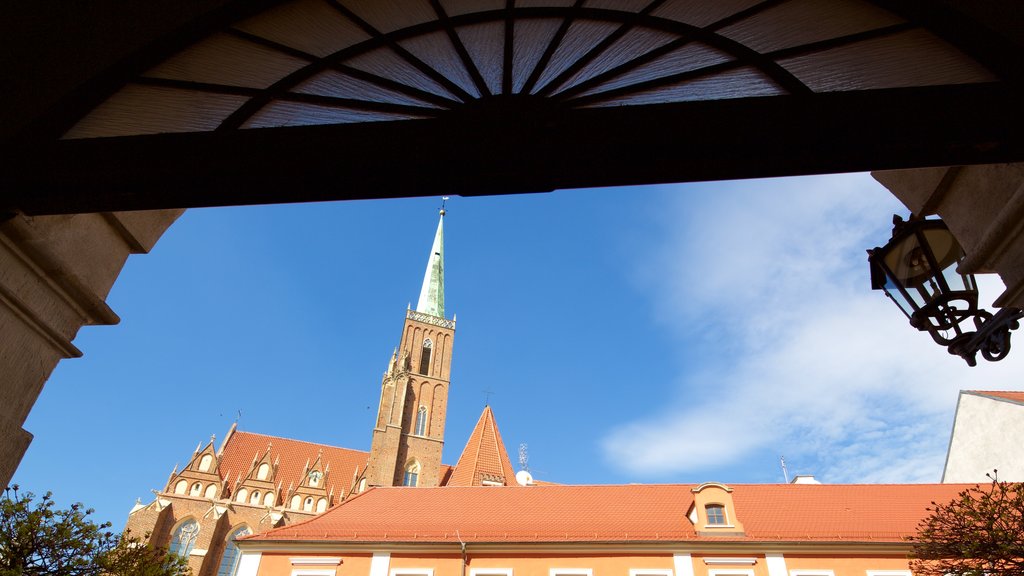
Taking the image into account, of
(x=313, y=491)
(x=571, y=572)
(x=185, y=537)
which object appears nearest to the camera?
(x=571, y=572)

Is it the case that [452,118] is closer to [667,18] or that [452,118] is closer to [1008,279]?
[667,18]

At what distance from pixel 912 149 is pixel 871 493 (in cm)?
2403

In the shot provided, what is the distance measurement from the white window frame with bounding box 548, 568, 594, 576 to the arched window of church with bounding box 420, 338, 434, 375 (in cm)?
3415

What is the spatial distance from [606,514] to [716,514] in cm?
364

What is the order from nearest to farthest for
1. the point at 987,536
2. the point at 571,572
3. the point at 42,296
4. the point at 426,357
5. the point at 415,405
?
the point at 42,296 → the point at 987,536 → the point at 571,572 → the point at 415,405 → the point at 426,357

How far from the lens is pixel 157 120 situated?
2.50m

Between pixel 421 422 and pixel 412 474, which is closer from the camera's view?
pixel 412 474

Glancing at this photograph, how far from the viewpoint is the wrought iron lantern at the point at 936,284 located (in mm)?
3070

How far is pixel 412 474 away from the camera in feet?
146

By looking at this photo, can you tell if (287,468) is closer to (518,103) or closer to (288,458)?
(288,458)

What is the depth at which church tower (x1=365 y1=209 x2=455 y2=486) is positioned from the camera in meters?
43.7

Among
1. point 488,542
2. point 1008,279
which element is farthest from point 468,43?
point 488,542

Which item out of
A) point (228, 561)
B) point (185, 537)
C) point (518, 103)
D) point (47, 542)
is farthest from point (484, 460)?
point (518, 103)

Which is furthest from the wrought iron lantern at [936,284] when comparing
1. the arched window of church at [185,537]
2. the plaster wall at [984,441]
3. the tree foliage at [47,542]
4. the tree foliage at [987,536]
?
the arched window of church at [185,537]
